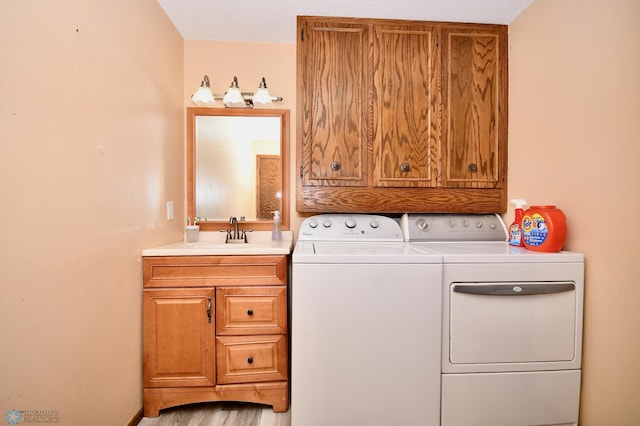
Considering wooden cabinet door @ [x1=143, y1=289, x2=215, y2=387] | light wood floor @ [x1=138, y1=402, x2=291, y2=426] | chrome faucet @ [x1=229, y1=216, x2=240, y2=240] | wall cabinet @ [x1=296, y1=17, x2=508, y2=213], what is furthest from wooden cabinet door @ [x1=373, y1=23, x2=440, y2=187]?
light wood floor @ [x1=138, y1=402, x2=291, y2=426]

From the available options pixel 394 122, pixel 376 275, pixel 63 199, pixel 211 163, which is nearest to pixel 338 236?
pixel 376 275

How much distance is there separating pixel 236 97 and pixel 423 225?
1.52 meters

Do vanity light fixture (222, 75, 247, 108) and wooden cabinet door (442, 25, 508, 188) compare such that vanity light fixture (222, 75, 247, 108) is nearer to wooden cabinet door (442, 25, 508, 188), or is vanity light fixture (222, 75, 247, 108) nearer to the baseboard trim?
wooden cabinet door (442, 25, 508, 188)

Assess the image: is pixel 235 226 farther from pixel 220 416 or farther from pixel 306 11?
pixel 306 11

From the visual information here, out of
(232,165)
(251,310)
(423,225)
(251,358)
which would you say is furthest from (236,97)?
(251,358)

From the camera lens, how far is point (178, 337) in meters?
1.50

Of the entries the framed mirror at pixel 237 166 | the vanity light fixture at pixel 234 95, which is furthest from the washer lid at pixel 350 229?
the vanity light fixture at pixel 234 95

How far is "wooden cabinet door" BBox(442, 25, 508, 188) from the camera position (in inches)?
70.4

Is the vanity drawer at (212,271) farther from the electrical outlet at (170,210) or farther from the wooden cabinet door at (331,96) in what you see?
the wooden cabinet door at (331,96)

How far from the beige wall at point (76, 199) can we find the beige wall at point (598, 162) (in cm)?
216

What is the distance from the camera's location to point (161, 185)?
5.63 feet

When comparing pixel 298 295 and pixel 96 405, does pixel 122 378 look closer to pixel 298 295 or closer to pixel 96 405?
pixel 96 405

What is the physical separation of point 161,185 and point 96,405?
3.67ft

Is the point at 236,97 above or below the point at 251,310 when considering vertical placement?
above
